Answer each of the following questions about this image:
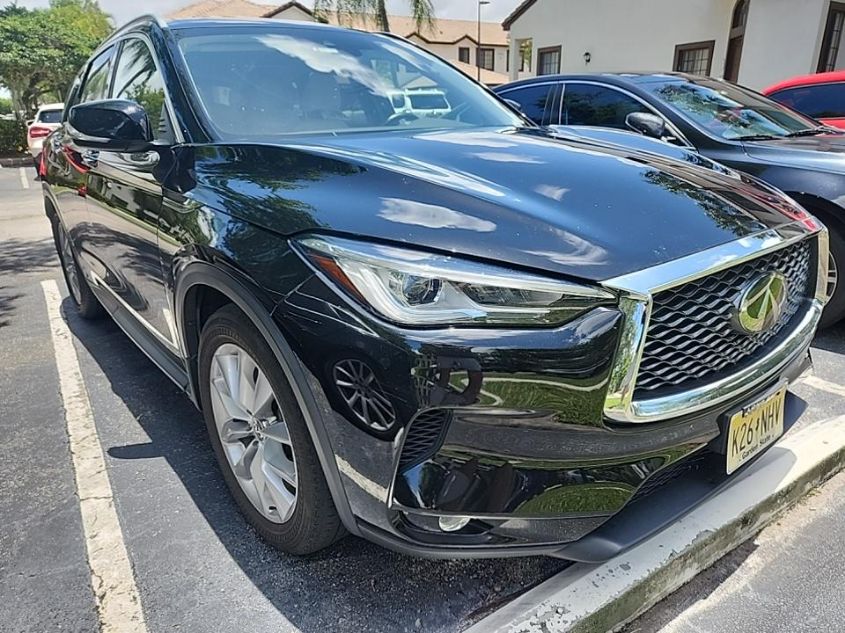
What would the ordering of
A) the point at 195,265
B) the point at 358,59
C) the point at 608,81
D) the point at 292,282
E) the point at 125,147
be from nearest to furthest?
the point at 292,282
the point at 195,265
the point at 125,147
the point at 358,59
the point at 608,81

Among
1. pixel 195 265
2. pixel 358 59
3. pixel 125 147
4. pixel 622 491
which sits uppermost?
pixel 358 59

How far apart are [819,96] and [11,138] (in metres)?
21.8

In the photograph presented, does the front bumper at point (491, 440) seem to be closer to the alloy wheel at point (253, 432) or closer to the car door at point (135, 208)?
the alloy wheel at point (253, 432)

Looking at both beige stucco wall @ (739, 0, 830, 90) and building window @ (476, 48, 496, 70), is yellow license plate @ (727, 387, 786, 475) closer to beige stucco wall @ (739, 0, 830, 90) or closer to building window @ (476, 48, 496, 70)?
beige stucco wall @ (739, 0, 830, 90)

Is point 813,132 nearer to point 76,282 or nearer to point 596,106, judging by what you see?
point 596,106

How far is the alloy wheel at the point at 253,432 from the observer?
1882mm

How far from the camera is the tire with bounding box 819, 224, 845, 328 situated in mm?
3625

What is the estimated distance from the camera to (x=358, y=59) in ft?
9.57

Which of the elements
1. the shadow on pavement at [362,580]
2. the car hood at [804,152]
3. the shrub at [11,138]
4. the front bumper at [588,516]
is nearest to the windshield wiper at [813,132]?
the car hood at [804,152]

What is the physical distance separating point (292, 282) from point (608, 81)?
4.07m

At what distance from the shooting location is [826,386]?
327 centimetres

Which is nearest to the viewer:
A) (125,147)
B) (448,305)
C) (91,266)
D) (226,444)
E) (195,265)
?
(448,305)

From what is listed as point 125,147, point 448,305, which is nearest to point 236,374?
point 448,305

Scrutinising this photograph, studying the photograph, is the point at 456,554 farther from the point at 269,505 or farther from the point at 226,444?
the point at 226,444
